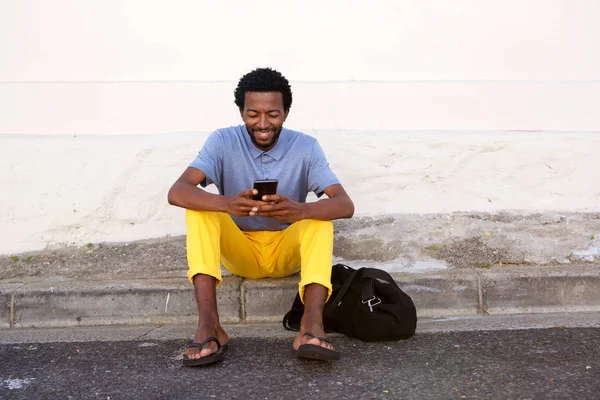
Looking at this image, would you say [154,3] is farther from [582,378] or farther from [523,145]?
[582,378]

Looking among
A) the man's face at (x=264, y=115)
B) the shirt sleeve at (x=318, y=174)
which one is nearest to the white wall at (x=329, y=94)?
the shirt sleeve at (x=318, y=174)

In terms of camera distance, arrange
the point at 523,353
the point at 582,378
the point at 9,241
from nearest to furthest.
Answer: the point at 582,378, the point at 523,353, the point at 9,241

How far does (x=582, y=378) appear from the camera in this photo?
3262 millimetres

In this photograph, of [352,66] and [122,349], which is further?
[352,66]

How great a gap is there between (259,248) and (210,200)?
1.94 ft

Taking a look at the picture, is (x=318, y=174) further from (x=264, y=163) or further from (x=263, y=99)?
(x=263, y=99)

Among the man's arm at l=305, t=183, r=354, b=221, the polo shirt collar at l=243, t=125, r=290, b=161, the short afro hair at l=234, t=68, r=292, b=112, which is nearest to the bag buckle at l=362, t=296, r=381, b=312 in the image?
the man's arm at l=305, t=183, r=354, b=221

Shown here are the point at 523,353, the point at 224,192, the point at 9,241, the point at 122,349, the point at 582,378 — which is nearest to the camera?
the point at 582,378

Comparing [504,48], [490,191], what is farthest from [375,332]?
[504,48]

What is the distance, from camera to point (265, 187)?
3631 millimetres

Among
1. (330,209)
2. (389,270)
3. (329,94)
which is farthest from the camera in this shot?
(329,94)

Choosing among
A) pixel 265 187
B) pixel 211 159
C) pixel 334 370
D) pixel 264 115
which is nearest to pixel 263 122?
pixel 264 115

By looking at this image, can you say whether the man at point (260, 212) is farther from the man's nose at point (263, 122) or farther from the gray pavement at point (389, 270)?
the gray pavement at point (389, 270)

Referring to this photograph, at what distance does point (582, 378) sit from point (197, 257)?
1.91 m
